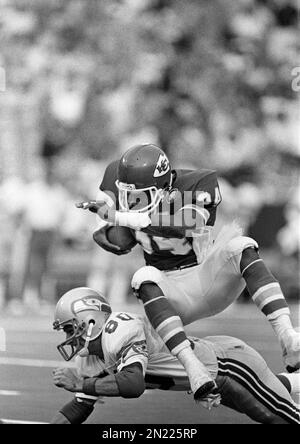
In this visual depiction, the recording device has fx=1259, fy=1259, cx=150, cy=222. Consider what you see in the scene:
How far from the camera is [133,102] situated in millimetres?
17094

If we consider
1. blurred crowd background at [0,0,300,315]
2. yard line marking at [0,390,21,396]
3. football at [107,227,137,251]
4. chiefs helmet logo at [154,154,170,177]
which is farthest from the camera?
blurred crowd background at [0,0,300,315]

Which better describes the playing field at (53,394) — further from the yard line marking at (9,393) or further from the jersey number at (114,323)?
the jersey number at (114,323)

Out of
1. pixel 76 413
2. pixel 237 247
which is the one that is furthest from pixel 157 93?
pixel 76 413

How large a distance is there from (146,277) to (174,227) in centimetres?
31

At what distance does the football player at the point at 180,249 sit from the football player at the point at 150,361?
0.12 metres

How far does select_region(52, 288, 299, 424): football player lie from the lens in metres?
4.78

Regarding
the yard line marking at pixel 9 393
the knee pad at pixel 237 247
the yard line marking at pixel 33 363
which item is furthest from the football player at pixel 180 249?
the yard line marking at pixel 33 363

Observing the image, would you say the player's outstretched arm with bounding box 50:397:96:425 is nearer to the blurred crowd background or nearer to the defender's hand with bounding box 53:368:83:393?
the defender's hand with bounding box 53:368:83:393

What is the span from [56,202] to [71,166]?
359cm

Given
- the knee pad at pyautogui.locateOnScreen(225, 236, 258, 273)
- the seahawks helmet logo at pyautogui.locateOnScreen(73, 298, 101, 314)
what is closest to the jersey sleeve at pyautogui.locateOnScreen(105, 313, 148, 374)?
the seahawks helmet logo at pyautogui.locateOnScreen(73, 298, 101, 314)

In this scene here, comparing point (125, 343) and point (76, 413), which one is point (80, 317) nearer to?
point (125, 343)

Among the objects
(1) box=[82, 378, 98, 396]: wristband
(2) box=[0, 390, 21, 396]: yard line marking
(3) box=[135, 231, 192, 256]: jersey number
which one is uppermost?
(3) box=[135, 231, 192, 256]: jersey number

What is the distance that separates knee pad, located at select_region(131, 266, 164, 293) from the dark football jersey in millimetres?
253
